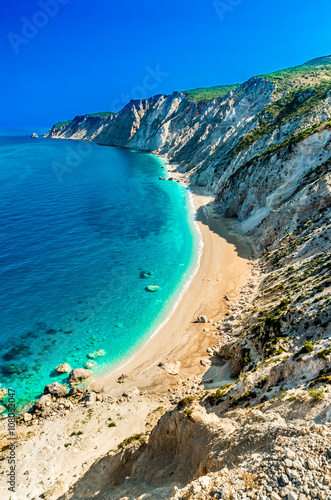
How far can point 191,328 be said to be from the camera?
105ft

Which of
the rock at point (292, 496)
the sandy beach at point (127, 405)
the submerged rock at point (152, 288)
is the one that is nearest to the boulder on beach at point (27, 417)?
the sandy beach at point (127, 405)

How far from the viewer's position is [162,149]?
178 m

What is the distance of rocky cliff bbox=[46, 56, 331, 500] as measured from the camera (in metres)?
8.63

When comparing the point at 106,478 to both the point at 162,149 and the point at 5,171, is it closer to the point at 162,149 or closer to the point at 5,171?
the point at 5,171

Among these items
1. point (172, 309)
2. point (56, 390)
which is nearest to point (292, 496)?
point (56, 390)

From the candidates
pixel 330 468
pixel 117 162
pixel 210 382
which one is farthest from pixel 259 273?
pixel 117 162

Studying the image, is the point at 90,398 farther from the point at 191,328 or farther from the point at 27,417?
the point at 191,328

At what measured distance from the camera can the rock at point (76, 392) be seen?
2485cm

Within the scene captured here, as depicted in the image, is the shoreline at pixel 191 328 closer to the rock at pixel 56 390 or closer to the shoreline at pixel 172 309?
the shoreline at pixel 172 309

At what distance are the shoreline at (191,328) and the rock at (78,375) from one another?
98cm

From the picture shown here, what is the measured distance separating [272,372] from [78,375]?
59.9ft

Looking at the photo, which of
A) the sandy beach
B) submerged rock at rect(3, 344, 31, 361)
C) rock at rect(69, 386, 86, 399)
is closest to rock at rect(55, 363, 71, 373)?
rock at rect(69, 386, 86, 399)

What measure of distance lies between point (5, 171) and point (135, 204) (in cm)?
7190

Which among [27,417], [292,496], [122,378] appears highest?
[292,496]
